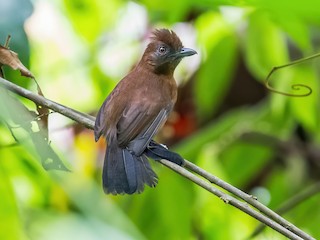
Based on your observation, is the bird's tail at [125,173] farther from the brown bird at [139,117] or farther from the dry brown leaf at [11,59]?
the dry brown leaf at [11,59]

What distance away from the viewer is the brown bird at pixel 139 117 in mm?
1962

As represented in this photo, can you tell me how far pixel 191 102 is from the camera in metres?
4.00

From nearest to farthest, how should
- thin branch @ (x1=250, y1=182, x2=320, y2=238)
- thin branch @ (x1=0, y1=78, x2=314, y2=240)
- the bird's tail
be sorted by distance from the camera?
thin branch @ (x1=0, y1=78, x2=314, y2=240)
the bird's tail
thin branch @ (x1=250, y1=182, x2=320, y2=238)

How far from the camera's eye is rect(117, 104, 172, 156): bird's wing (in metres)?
2.10

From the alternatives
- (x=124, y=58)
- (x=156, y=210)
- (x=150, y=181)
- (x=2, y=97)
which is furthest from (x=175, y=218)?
(x=2, y=97)

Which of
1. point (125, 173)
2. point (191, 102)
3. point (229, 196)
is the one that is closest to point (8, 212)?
point (229, 196)

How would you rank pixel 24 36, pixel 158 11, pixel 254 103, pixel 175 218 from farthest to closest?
pixel 254 103
pixel 158 11
pixel 175 218
pixel 24 36

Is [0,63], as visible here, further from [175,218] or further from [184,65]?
[184,65]

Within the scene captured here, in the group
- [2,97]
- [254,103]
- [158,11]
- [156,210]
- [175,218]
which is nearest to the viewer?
[2,97]

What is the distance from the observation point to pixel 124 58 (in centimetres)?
387

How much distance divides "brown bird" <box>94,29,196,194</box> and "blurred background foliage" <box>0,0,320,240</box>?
0.11 meters

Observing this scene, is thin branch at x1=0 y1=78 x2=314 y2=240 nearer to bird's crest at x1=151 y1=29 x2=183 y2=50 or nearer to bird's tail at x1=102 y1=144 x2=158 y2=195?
bird's tail at x1=102 y1=144 x2=158 y2=195

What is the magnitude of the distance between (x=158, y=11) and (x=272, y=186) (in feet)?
3.47

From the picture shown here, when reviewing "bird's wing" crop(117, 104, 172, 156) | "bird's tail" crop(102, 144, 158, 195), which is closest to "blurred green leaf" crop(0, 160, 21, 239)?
"bird's tail" crop(102, 144, 158, 195)
